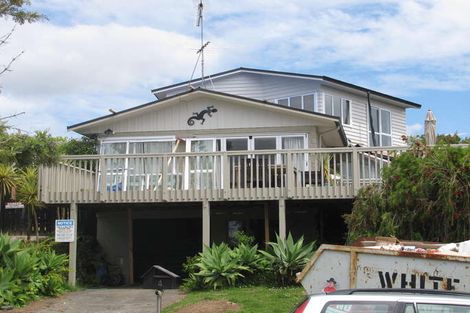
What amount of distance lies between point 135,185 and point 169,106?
4222 millimetres

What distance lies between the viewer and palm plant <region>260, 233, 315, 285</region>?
1371 centimetres

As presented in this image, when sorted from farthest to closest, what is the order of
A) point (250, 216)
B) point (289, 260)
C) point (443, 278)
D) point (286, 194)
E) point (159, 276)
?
1. point (250, 216)
2. point (286, 194)
3. point (289, 260)
4. point (159, 276)
5. point (443, 278)

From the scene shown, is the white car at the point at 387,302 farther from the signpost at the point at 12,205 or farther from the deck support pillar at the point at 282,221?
the signpost at the point at 12,205

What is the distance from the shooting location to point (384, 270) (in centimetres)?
753

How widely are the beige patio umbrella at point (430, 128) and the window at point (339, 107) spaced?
991 centimetres

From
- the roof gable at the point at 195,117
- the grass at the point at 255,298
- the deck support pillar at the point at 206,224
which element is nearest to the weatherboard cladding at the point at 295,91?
the roof gable at the point at 195,117

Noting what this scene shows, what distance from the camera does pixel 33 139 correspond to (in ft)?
34.1

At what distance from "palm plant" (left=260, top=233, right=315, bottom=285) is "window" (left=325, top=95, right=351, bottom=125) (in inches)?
477

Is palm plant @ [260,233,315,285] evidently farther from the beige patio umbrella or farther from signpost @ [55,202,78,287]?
signpost @ [55,202,78,287]

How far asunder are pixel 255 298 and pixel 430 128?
6.49m

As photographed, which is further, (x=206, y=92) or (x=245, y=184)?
(x=206, y=92)

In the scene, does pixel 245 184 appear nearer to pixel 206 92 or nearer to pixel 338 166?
pixel 338 166

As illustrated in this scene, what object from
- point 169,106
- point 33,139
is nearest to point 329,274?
point 33,139

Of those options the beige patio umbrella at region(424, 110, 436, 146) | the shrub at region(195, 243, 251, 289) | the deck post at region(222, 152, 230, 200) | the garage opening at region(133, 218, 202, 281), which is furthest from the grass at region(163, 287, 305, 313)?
the garage opening at region(133, 218, 202, 281)
